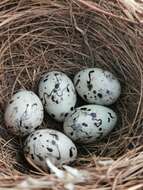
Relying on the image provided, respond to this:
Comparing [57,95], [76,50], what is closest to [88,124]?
[57,95]

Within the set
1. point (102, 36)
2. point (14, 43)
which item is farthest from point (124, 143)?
point (14, 43)

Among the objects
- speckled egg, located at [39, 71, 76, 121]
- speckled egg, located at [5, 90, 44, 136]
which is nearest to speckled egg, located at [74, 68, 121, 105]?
speckled egg, located at [39, 71, 76, 121]

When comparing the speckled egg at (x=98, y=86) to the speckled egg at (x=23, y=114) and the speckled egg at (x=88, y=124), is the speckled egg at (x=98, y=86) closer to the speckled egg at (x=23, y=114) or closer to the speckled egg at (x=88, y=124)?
the speckled egg at (x=88, y=124)

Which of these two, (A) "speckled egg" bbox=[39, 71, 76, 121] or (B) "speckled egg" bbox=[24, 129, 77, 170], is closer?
(B) "speckled egg" bbox=[24, 129, 77, 170]

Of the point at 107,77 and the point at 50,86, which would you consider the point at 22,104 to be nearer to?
the point at 50,86

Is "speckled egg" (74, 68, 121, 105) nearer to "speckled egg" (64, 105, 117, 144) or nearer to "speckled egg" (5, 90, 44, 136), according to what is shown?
"speckled egg" (64, 105, 117, 144)

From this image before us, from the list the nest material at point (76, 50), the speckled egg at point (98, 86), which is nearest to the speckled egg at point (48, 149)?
the nest material at point (76, 50)
